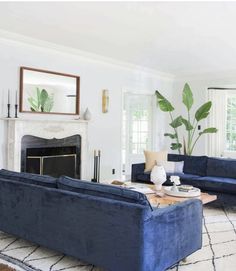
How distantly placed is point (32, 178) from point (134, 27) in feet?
8.06

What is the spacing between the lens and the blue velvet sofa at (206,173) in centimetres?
475

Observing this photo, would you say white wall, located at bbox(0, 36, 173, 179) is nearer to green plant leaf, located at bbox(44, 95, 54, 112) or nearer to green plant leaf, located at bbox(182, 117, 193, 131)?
green plant leaf, located at bbox(44, 95, 54, 112)

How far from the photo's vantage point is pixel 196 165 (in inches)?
219

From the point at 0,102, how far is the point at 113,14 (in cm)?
218

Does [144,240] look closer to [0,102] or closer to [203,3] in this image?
[203,3]

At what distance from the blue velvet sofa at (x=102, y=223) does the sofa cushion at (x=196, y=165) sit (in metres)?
2.64

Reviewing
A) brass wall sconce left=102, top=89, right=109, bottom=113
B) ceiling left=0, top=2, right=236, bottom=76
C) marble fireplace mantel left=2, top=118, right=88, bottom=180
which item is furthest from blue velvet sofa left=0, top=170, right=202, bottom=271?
brass wall sconce left=102, top=89, right=109, bottom=113

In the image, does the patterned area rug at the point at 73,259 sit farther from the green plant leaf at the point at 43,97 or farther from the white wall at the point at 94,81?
the green plant leaf at the point at 43,97

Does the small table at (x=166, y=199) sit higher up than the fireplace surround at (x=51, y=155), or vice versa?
the fireplace surround at (x=51, y=155)

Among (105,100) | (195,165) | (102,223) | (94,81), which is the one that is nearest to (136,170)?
(195,165)

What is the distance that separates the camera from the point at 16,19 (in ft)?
13.8

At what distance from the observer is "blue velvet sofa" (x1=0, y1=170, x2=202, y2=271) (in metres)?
2.36

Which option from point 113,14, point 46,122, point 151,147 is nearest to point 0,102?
point 46,122

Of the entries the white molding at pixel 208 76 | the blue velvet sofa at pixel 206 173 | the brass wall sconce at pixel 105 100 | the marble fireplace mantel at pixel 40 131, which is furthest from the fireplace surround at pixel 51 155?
the white molding at pixel 208 76
